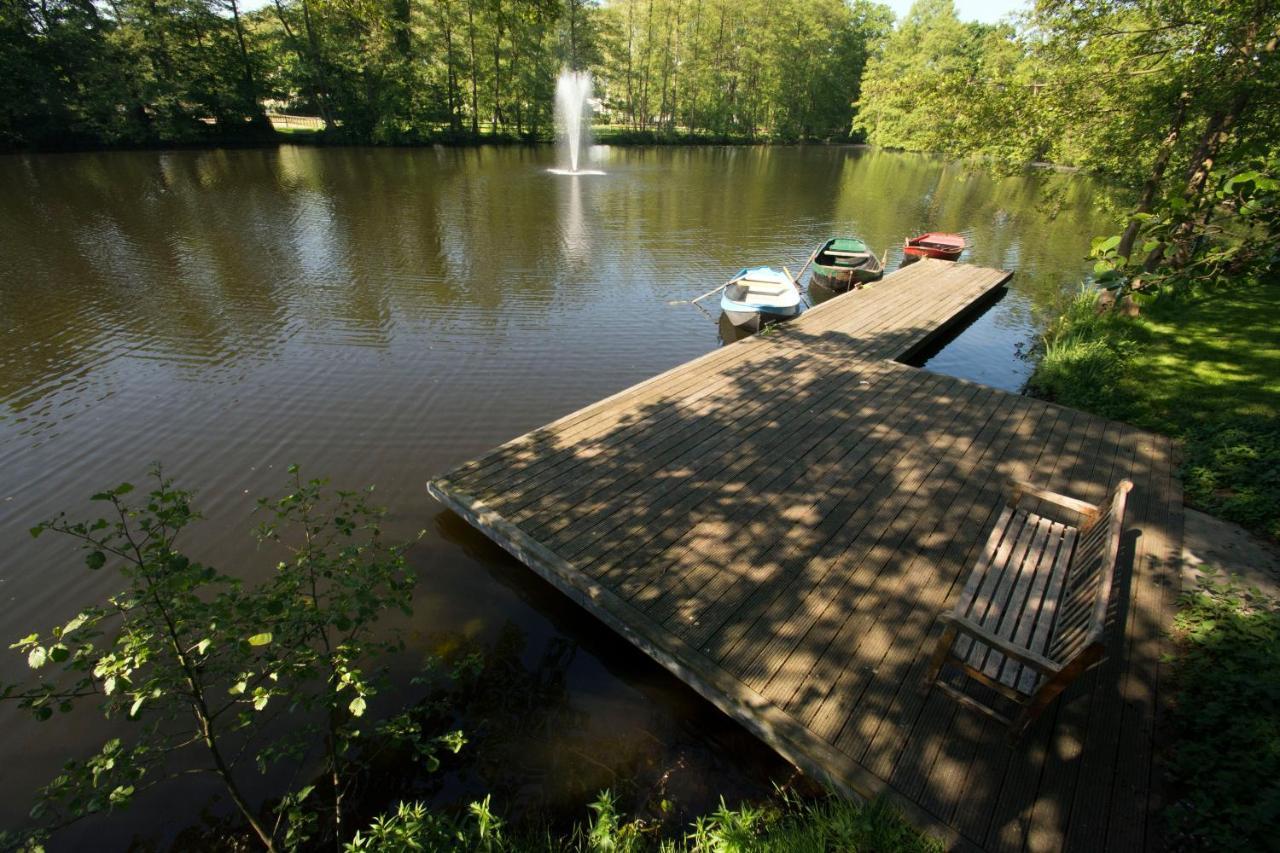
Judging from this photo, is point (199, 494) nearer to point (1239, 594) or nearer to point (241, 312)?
point (241, 312)

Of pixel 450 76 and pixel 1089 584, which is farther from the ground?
pixel 450 76

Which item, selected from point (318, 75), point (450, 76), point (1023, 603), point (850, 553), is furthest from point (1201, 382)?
point (450, 76)

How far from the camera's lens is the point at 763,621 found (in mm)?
4738

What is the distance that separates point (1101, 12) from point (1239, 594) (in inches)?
468

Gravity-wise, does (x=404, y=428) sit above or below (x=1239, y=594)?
below

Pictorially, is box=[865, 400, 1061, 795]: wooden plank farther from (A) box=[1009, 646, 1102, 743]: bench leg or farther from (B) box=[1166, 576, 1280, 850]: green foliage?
(B) box=[1166, 576, 1280, 850]: green foliage

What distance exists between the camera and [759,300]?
12469mm

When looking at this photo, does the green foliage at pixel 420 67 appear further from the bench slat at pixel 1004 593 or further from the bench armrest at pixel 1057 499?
the bench slat at pixel 1004 593

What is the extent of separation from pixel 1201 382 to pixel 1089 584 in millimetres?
7435

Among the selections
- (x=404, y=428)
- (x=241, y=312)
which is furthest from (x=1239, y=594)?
(x=241, y=312)

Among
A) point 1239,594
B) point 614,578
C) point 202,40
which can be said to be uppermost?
point 202,40

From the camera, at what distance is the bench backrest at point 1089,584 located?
3332 millimetres

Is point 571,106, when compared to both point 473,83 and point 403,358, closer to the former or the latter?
point 473,83

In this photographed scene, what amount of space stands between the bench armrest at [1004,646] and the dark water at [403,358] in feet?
5.99
